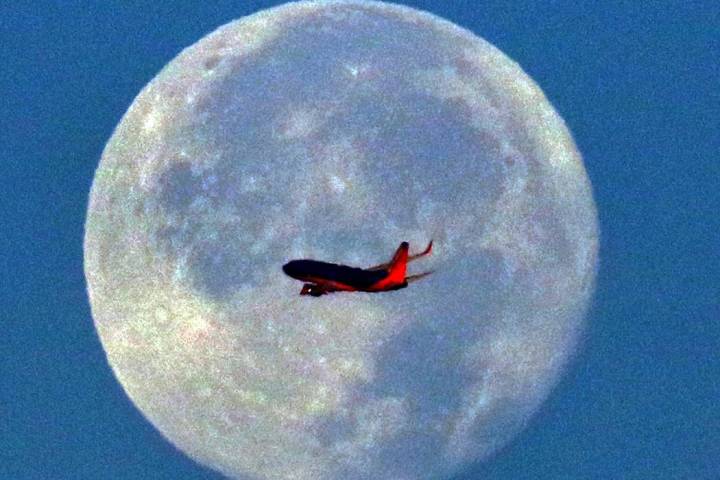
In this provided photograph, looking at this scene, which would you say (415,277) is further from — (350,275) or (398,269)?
(350,275)

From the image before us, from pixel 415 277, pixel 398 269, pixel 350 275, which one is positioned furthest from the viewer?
pixel 415 277

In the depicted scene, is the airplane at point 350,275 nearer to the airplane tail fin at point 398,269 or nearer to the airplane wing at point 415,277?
the airplane tail fin at point 398,269

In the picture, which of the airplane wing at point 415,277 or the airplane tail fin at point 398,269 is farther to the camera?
the airplane wing at point 415,277

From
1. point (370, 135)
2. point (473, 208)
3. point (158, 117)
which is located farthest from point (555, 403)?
point (158, 117)

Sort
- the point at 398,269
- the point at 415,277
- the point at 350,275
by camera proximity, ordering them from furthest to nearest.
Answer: the point at 415,277 < the point at 398,269 < the point at 350,275

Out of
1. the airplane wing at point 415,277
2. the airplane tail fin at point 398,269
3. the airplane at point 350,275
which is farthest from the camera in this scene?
the airplane wing at point 415,277

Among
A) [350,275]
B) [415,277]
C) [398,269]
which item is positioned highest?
[415,277]

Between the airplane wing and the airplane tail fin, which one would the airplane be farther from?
the airplane wing

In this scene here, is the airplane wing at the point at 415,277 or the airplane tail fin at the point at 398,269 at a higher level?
the airplane wing at the point at 415,277

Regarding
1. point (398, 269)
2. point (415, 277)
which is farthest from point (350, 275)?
point (415, 277)

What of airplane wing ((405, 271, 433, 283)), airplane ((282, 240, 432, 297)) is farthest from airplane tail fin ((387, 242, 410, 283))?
airplane wing ((405, 271, 433, 283))

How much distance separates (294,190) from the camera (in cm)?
1627

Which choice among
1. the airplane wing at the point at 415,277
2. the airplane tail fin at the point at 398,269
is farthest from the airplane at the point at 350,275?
the airplane wing at the point at 415,277

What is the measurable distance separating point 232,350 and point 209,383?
3.33ft
